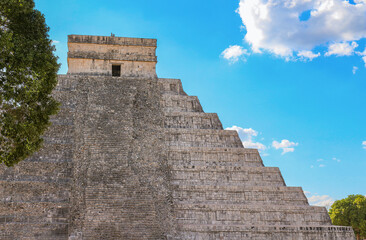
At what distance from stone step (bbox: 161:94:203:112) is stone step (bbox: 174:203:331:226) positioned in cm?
539

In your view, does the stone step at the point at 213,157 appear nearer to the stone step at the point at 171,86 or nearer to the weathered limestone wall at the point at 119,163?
the weathered limestone wall at the point at 119,163

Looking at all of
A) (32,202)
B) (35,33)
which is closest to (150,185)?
(32,202)

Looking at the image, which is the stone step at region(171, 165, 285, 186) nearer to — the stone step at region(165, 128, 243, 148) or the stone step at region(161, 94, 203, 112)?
the stone step at region(165, 128, 243, 148)

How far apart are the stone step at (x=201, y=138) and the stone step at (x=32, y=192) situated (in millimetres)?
4708

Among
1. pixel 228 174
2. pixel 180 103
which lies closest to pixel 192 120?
pixel 180 103

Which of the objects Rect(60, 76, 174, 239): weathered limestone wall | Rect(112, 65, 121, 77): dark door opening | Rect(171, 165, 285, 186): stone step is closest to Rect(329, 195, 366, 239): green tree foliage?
Rect(171, 165, 285, 186): stone step

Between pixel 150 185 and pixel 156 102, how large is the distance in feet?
15.5

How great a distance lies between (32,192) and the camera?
45.3 ft

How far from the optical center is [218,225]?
13.7 m

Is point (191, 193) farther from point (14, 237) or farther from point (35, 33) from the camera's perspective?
point (35, 33)

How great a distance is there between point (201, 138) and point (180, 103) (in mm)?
2376

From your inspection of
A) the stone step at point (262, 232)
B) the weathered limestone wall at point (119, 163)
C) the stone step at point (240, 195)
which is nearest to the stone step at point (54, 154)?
the weathered limestone wall at point (119, 163)

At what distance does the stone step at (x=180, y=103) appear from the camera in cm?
1794

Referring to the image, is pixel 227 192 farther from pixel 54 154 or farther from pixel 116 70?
pixel 116 70
